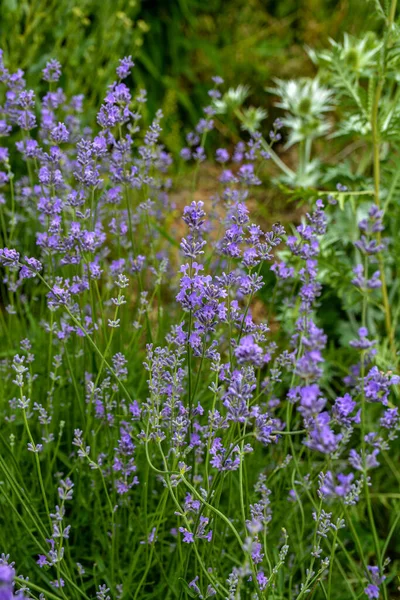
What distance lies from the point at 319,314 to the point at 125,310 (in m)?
1.22

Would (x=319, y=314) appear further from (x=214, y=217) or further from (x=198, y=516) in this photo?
(x=198, y=516)

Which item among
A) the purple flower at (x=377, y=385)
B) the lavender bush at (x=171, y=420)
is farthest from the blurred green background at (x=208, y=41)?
the purple flower at (x=377, y=385)

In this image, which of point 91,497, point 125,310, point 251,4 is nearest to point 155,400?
point 91,497

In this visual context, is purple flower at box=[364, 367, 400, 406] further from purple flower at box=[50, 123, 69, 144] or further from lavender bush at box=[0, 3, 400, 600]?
purple flower at box=[50, 123, 69, 144]

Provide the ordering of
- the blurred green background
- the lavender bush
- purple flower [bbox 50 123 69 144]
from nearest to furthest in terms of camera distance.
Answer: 1. the lavender bush
2. purple flower [bbox 50 123 69 144]
3. the blurred green background

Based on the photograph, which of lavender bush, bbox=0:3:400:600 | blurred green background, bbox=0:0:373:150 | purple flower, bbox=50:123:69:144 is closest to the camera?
lavender bush, bbox=0:3:400:600

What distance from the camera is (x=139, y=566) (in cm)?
188

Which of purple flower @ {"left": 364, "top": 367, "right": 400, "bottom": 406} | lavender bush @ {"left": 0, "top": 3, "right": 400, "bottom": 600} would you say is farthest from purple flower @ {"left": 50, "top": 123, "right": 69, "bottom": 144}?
purple flower @ {"left": 364, "top": 367, "right": 400, "bottom": 406}

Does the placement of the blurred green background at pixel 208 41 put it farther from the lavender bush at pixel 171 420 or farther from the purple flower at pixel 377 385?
the purple flower at pixel 377 385

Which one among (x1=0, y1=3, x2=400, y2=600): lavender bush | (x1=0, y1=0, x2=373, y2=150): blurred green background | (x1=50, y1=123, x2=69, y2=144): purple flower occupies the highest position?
(x1=0, y1=0, x2=373, y2=150): blurred green background

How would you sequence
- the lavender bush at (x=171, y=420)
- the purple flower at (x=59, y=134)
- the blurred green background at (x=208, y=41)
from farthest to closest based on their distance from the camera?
the blurred green background at (x=208, y=41) < the purple flower at (x=59, y=134) < the lavender bush at (x=171, y=420)

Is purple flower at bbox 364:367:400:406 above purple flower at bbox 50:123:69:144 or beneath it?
beneath

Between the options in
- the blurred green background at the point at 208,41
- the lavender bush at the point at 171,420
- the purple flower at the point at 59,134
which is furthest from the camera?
the blurred green background at the point at 208,41

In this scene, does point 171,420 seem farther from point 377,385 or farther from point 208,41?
point 208,41
